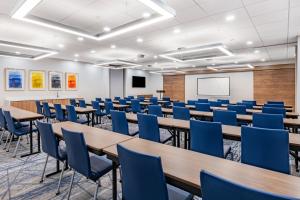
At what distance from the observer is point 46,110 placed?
601 centimetres

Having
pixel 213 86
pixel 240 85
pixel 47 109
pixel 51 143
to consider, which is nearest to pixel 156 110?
pixel 51 143

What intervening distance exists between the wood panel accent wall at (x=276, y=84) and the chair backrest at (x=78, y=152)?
12.4 m

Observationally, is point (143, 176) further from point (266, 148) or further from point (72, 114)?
point (72, 114)

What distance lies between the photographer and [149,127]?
319 cm

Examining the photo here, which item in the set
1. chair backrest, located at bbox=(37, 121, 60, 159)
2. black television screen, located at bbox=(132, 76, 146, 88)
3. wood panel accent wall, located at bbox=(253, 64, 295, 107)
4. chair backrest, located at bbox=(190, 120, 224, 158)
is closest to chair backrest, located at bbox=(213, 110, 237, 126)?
chair backrest, located at bbox=(190, 120, 224, 158)

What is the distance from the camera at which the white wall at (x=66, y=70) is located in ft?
27.7

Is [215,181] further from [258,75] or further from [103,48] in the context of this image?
[258,75]

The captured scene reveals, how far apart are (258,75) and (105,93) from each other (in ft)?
32.7

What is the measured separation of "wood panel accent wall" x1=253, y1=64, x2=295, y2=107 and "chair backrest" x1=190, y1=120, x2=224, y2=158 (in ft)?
36.0

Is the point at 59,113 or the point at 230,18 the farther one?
the point at 59,113

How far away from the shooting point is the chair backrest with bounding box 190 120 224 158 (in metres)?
2.42

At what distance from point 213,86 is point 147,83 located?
17.5 feet

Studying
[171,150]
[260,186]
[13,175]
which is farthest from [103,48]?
[260,186]

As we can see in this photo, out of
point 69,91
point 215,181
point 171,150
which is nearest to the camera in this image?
point 215,181
